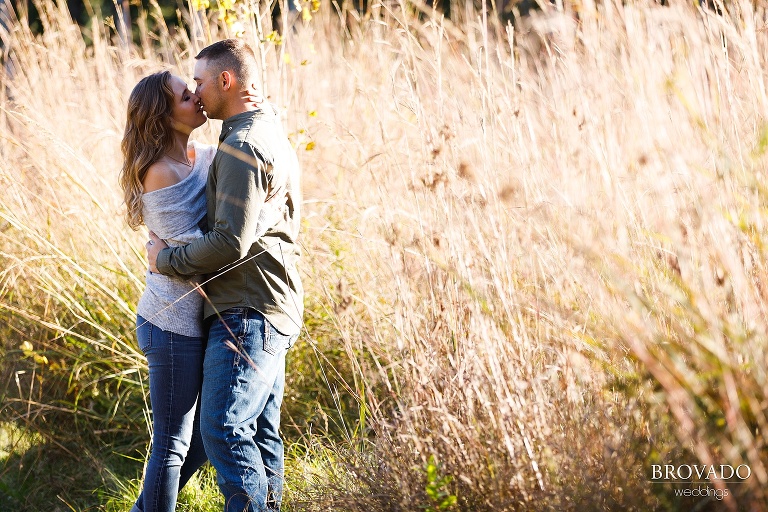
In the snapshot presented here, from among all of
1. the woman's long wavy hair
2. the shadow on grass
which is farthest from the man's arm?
the shadow on grass

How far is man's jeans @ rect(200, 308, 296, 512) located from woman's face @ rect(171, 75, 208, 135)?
60cm

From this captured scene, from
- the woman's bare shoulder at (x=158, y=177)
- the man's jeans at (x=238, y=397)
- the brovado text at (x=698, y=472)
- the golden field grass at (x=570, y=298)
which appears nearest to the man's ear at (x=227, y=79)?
the woman's bare shoulder at (x=158, y=177)

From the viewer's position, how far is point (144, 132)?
7.77 ft

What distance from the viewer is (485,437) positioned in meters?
1.95

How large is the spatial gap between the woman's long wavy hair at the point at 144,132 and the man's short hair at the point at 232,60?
6.5 inches

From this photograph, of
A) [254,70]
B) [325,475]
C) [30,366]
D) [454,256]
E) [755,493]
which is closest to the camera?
[755,493]

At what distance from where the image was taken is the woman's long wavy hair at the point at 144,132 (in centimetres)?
236

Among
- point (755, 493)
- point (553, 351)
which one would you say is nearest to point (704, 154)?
point (553, 351)

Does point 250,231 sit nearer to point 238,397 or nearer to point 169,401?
point 238,397

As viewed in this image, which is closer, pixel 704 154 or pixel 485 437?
pixel 485 437

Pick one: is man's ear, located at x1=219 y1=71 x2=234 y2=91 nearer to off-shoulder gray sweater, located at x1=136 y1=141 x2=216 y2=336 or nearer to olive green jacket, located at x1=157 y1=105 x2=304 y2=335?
olive green jacket, located at x1=157 y1=105 x2=304 y2=335

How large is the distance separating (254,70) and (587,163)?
1053 millimetres

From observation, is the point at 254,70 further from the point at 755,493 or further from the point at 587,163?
the point at 755,493

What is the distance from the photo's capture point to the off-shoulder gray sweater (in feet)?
7.71
